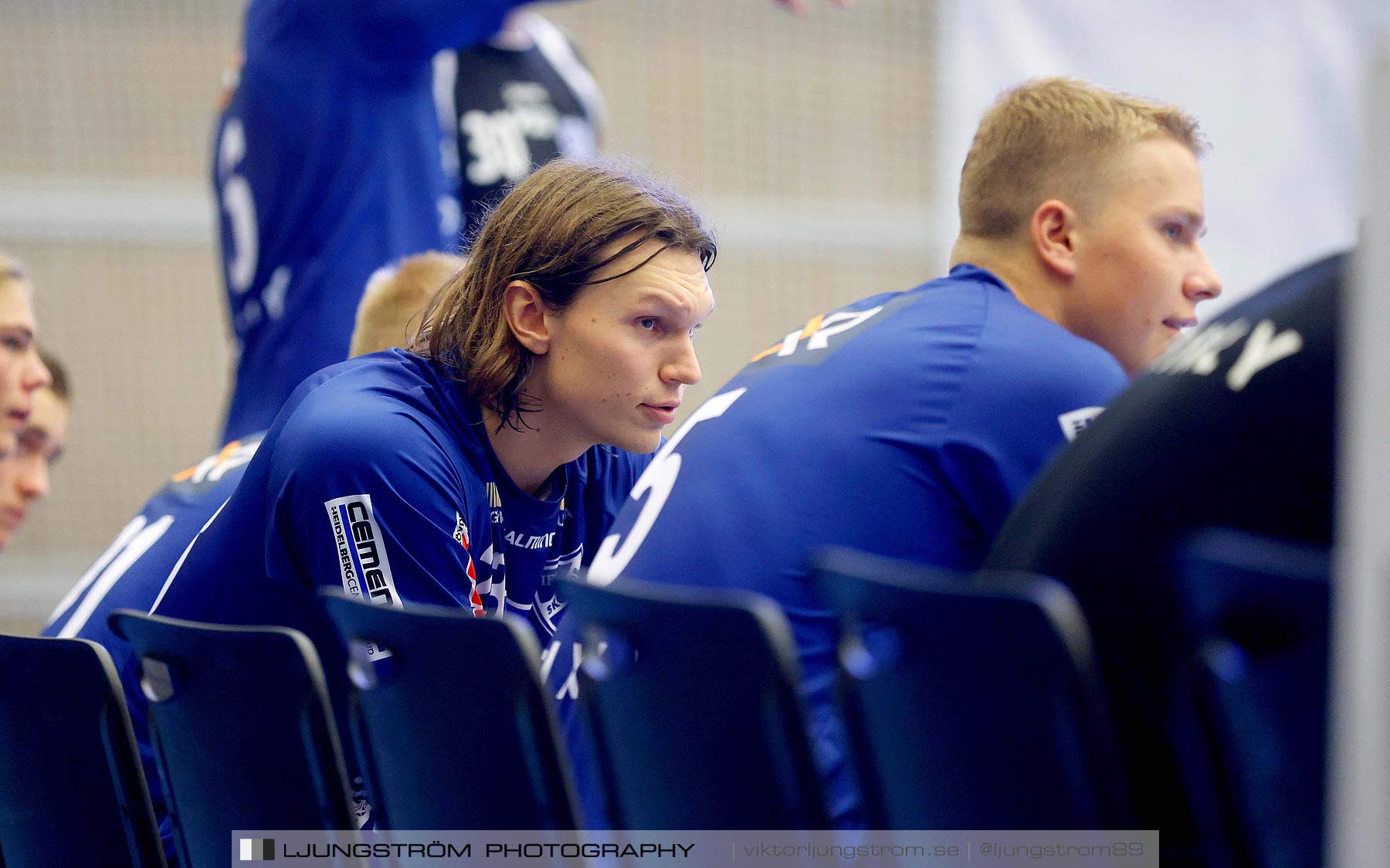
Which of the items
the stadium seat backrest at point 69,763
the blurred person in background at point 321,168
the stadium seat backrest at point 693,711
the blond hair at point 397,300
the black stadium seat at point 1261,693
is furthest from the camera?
the blurred person in background at point 321,168

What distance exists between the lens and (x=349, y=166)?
2680 mm

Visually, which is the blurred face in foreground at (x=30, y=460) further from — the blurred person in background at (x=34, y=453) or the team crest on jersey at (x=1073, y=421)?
the team crest on jersey at (x=1073, y=421)

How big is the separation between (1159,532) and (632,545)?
549 mm

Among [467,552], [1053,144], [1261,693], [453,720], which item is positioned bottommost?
[467,552]

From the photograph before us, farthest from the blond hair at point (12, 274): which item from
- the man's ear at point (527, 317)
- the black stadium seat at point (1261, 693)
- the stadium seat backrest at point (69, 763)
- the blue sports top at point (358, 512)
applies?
the black stadium seat at point (1261, 693)

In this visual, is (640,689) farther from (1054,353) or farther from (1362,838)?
(1054,353)

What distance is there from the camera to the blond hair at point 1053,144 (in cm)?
160

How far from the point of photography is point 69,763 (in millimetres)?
1086

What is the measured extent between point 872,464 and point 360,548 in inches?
19.5

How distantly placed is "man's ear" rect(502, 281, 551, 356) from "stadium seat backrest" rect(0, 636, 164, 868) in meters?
0.65

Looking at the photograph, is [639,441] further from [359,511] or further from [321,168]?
[321,168]

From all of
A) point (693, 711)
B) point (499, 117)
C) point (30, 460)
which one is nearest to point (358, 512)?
point (693, 711)

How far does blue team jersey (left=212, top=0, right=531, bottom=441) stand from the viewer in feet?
8.58

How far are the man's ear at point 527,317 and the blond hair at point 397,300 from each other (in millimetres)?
462
